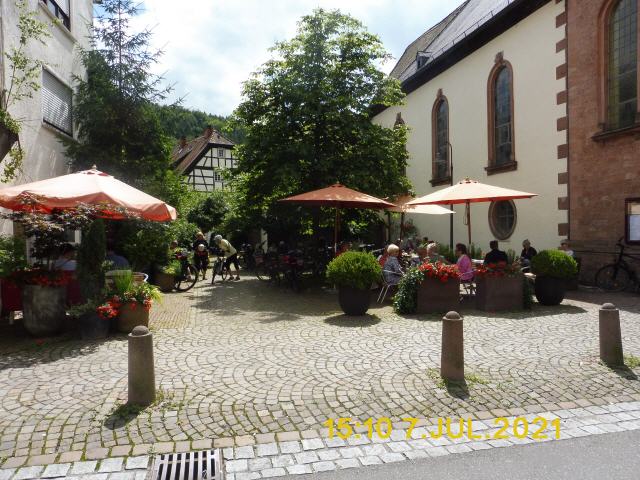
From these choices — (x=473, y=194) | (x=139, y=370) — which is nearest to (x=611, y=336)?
(x=473, y=194)

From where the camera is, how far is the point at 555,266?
29.1 ft

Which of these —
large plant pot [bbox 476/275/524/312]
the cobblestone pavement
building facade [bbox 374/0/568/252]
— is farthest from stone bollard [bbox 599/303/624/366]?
building facade [bbox 374/0/568/252]

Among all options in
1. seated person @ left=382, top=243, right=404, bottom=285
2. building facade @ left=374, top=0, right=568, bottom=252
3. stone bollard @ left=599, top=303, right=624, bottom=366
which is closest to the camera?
stone bollard @ left=599, top=303, right=624, bottom=366

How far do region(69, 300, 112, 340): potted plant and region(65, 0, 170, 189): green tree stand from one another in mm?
6495

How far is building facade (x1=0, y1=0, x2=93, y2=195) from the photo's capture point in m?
8.73

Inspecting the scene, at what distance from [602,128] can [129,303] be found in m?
12.1

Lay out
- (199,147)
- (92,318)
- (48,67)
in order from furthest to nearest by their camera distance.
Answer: (199,147) < (48,67) < (92,318)

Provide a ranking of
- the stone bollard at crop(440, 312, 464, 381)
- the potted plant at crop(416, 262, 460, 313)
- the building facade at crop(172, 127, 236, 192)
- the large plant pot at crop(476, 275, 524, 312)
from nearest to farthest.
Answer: the stone bollard at crop(440, 312, 464, 381) → the potted plant at crop(416, 262, 460, 313) → the large plant pot at crop(476, 275, 524, 312) → the building facade at crop(172, 127, 236, 192)

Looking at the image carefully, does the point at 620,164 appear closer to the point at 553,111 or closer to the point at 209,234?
the point at 553,111

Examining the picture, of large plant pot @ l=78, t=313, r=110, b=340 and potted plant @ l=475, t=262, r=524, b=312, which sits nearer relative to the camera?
large plant pot @ l=78, t=313, r=110, b=340

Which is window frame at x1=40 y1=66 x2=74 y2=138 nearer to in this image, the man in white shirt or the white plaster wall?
the white plaster wall

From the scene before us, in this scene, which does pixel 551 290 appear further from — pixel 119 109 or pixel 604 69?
pixel 119 109

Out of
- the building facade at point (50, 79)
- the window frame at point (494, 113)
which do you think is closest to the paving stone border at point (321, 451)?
the building facade at point (50, 79)

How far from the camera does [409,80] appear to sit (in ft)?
74.7
